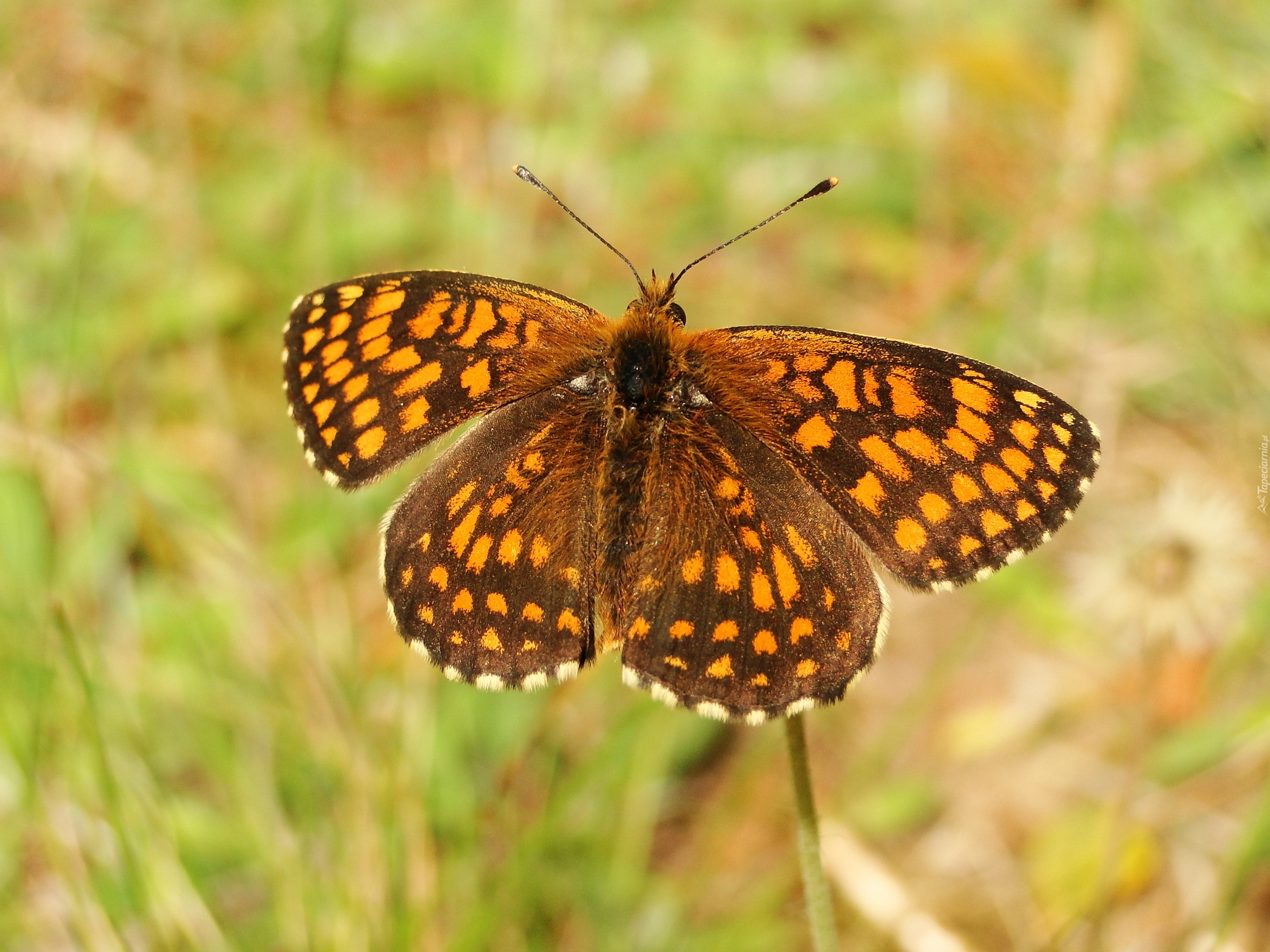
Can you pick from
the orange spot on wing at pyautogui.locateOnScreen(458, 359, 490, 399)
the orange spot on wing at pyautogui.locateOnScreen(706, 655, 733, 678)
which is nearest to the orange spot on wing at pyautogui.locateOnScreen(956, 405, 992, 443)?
the orange spot on wing at pyautogui.locateOnScreen(706, 655, 733, 678)

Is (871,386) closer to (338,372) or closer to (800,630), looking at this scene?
(800,630)

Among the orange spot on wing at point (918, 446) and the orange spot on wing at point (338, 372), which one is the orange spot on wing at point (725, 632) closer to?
the orange spot on wing at point (918, 446)

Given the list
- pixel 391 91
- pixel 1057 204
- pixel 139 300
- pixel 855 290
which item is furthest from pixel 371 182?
pixel 1057 204

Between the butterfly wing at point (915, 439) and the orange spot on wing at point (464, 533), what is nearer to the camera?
the butterfly wing at point (915, 439)

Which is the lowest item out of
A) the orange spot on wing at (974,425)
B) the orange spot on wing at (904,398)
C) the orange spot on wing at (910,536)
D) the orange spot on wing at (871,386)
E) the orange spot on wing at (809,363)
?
the orange spot on wing at (910,536)

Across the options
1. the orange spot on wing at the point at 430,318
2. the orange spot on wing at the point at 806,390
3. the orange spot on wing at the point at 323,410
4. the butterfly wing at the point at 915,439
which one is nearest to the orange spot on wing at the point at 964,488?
the butterfly wing at the point at 915,439

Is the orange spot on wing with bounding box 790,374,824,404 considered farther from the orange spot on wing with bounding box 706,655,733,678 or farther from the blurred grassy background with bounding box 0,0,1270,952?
the blurred grassy background with bounding box 0,0,1270,952

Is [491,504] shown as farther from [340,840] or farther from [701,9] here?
[701,9]
